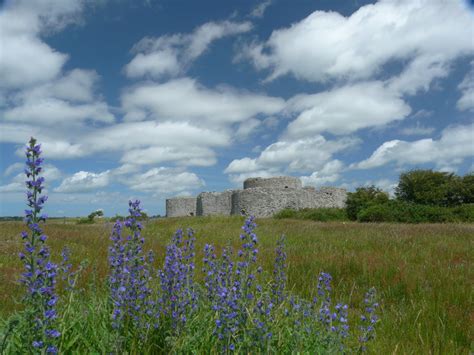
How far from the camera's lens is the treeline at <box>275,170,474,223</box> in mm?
19516

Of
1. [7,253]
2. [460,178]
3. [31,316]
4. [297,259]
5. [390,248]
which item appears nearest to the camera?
[31,316]

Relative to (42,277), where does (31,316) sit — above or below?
Result: below

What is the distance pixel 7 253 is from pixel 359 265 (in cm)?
722

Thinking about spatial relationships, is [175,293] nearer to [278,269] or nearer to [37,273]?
[278,269]

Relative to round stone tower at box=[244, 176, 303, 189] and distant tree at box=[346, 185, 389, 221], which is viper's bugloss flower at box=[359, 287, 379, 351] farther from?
round stone tower at box=[244, 176, 303, 189]

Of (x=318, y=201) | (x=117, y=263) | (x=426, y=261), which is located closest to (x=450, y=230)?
(x=426, y=261)

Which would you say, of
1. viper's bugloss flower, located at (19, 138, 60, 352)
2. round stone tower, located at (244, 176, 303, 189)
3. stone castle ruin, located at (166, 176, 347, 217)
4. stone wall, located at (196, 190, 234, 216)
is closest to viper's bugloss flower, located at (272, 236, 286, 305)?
viper's bugloss flower, located at (19, 138, 60, 352)

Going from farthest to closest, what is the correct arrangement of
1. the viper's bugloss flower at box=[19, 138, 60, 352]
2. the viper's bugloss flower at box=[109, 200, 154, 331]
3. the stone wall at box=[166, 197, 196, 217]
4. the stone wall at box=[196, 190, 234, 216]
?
the stone wall at box=[166, 197, 196, 217] → the stone wall at box=[196, 190, 234, 216] → the viper's bugloss flower at box=[109, 200, 154, 331] → the viper's bugloss flower at box=[19, 138, 60, 352]

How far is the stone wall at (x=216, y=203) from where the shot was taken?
35.6 m

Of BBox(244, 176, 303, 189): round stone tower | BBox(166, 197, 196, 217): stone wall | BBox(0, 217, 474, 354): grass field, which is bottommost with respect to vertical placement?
BBox(0, 217, 474, 354): grass field

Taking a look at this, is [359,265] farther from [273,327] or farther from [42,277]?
[42,277]

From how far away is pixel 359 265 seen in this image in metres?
7.11

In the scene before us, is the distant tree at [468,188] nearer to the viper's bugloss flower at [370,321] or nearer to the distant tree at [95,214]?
the viper's bugloss flower at [370,321]

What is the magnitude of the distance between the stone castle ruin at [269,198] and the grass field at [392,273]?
19.1 m
